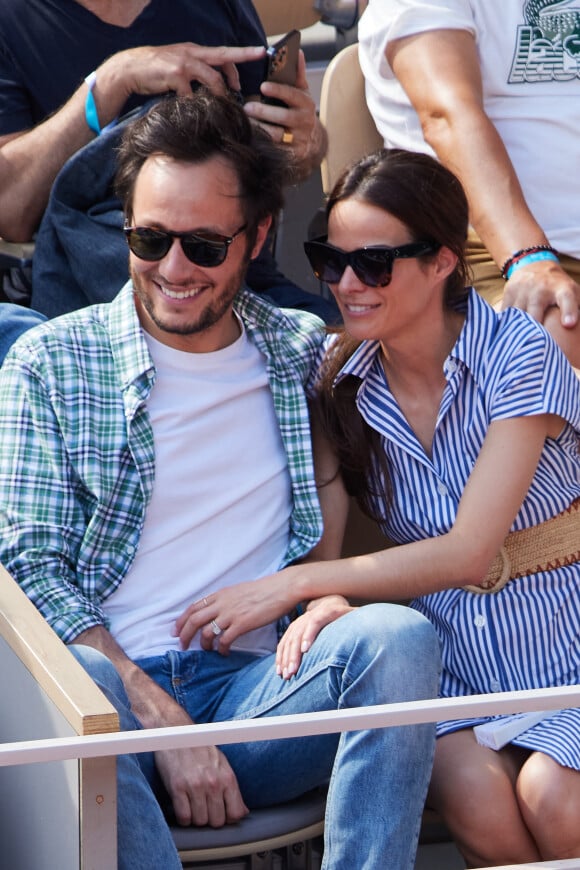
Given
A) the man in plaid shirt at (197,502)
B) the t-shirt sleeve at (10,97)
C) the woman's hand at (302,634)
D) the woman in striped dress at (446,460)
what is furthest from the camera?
the t-shirt sleeve at (10,97)

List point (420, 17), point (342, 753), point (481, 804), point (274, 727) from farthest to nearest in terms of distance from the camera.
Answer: point (420, 17) → point (481, 804) → point (342, 753) → point (274, 727)

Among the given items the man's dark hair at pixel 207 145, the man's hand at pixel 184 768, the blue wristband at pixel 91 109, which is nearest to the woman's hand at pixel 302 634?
the man's hand at pixel 184 768

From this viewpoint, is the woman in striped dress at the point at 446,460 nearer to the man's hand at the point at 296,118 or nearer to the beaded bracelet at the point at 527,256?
the beaded bracelet at the point at 527,256

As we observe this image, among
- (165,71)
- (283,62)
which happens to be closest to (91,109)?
(165,71)

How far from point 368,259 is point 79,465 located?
51 centimetres

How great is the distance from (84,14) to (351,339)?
929mm

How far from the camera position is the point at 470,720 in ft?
6.50

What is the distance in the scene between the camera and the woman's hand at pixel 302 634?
74.5 inches

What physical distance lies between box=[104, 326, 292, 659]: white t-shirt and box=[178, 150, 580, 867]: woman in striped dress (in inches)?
3.1

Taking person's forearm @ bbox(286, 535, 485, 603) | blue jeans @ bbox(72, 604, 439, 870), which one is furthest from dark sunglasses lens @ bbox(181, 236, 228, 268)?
blue jeans @ bbox(72, 604, 439, 870)

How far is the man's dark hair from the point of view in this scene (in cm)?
210

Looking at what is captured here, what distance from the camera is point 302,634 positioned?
190 cm

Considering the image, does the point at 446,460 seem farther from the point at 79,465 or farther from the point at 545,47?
the point at 545,47

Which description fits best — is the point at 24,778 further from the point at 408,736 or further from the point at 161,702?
the point at 408,736
